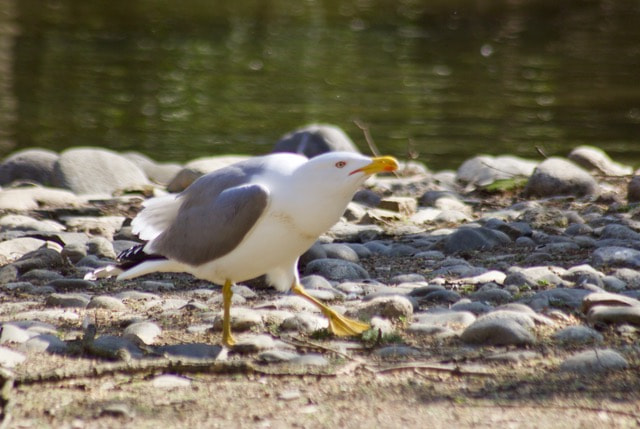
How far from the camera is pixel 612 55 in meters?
19.0

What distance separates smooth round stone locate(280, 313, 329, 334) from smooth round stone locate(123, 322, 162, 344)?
563mm

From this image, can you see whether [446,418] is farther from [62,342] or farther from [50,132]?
[50,132]

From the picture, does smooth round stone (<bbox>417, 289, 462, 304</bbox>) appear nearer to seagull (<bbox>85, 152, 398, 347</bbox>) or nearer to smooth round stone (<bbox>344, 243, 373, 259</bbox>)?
seagull (<bbox>85, 152, 398, 347</bbox>)

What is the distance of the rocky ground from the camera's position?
3.68m

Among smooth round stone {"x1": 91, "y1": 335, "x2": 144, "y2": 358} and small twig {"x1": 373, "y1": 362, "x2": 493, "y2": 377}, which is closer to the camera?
small twig {"x1": 373, "y1": 362, "x2": 493, "y2": 377}

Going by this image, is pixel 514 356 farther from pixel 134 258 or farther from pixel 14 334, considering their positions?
pixel 14 334

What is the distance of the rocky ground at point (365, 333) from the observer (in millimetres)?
3682

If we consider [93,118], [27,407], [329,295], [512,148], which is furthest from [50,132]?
[27,407]

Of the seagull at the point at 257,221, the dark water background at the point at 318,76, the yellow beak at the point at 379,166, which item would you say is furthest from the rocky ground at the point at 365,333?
the dark water background at the point at 318,76

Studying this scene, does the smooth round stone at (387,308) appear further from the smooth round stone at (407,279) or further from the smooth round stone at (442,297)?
the smooth round stone at (407,279)

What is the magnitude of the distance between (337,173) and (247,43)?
16.1 m

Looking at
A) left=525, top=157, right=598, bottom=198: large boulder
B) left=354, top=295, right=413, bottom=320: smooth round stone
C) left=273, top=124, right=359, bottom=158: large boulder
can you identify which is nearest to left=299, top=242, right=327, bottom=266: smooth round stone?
left=354, top=295, right=413, bottom=320: smooth round stone

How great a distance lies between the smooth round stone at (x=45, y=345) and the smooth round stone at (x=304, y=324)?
0.97 meters

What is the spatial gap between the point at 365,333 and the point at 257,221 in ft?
2.18
